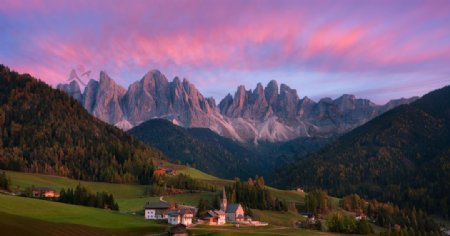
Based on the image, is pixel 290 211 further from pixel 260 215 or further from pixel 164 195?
pixel 164 195

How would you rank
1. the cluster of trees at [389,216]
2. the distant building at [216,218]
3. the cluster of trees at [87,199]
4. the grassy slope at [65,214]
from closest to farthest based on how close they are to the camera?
1. the grassy slope at [65,214]
2. the distant building at [216,218]
3. the cluster of trees at [87,199]
4. the cluster of trees at [389,216]

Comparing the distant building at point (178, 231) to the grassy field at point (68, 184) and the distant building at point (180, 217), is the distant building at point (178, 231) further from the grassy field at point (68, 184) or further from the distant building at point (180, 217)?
the grassy field at point (68, 184)

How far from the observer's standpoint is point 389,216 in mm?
173250

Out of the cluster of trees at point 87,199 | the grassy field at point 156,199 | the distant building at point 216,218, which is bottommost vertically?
the distant building at point 216,218

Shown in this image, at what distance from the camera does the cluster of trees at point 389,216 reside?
17125cm

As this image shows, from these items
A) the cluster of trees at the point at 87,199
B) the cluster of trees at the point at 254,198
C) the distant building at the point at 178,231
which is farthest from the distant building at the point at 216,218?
the cluster of trees at the point at 254,198

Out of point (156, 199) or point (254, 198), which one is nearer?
point (156, 199)

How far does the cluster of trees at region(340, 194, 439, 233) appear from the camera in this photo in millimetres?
171250

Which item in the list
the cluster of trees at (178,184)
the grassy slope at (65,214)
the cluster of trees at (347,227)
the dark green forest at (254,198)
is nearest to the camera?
the grassy slope at (65,214)

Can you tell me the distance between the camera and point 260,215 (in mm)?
142875

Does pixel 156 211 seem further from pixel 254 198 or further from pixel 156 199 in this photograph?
pixel 254 198

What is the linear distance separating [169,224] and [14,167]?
10246cm

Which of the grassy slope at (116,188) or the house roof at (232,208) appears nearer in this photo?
the house roof at (232,208)

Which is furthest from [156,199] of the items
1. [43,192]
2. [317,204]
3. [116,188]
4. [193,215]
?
[317,204]
